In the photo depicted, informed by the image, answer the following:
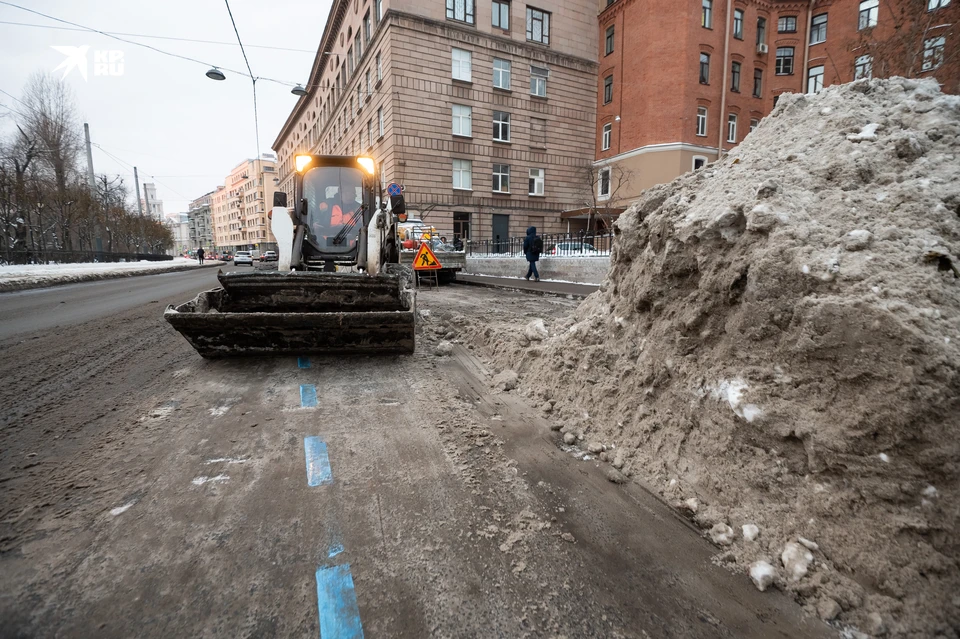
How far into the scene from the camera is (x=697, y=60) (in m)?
29.0

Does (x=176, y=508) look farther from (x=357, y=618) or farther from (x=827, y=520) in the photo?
(x=827, y=520)

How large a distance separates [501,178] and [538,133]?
444 cm

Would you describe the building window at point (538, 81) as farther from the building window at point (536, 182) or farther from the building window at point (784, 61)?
the building window at point (784, 61)

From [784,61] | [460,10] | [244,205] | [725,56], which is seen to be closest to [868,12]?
[784,61]

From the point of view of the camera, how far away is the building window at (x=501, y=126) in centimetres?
3033

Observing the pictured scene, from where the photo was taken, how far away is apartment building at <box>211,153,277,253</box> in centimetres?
8881

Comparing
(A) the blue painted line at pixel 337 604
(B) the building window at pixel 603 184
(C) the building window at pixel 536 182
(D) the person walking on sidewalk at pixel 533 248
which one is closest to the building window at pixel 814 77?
(B) the building window at pixel 603 184

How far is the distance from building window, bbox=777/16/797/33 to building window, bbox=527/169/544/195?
21.0 m

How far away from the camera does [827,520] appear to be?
6.72 ft

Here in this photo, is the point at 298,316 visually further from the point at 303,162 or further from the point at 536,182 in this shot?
the point at 536,182

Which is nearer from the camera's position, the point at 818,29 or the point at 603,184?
the point at 818,29

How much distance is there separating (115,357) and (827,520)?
6.91 metres

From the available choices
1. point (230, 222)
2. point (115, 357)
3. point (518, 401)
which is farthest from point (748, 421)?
point (230, 222)

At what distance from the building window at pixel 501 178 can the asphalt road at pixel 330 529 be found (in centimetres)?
2850
